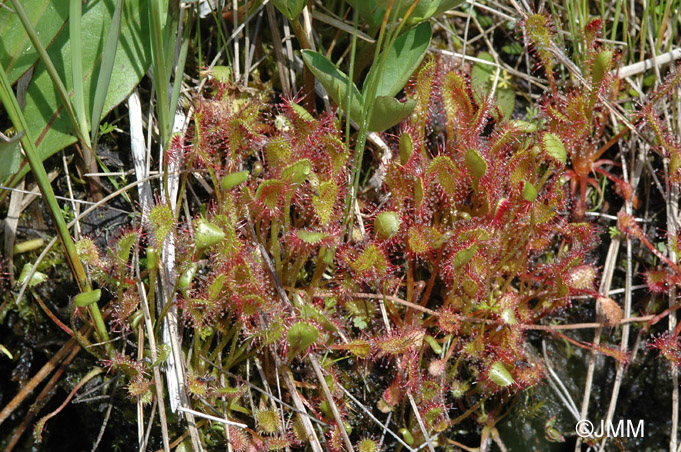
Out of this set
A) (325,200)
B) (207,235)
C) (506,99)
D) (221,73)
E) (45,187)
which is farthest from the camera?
(506,99)

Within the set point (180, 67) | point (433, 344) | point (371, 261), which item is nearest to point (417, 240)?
point (371, 261)

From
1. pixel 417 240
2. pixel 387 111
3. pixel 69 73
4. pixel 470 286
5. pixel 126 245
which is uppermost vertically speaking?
pixel 69 73

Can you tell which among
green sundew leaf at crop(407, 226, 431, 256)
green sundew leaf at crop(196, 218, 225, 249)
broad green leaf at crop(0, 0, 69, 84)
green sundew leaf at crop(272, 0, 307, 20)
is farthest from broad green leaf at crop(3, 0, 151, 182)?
green sundew leaf at crop(407, 226, 431, 256)

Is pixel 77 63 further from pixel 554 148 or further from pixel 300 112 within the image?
pixel 554 148

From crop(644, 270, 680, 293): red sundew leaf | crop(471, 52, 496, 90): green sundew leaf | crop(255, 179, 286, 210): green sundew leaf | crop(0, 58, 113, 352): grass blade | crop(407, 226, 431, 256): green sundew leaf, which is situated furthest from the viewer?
crop(471, 52, 496, 90): green sundew leaf

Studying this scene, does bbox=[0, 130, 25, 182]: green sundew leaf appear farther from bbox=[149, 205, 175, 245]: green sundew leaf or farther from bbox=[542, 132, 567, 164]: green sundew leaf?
bbox=[542, 132, 567, 164]: green sundew leaf

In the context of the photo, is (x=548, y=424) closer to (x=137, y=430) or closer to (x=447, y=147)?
(x=447, y=147)
